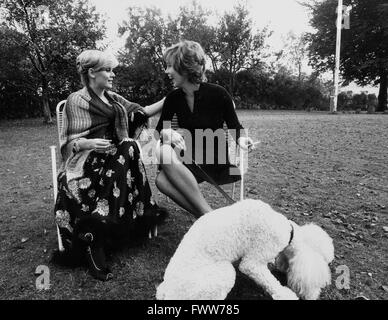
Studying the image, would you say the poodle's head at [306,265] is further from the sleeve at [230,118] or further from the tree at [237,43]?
the tree at [237,43]

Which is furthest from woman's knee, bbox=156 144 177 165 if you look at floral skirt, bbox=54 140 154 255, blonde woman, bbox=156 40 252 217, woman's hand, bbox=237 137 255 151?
woman's hand, bbox=237 137 255 151

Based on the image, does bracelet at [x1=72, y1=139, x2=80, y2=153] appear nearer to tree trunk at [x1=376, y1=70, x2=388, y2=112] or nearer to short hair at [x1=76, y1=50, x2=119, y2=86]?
short hair at [x1=76, y1=50, x2=119, y2=86]

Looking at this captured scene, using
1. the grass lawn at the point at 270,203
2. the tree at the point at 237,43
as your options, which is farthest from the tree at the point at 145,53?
the grass lawn at the point at 270,203

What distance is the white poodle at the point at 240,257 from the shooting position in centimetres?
174

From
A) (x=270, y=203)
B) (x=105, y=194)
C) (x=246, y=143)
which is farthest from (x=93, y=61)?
(x=270, y=203)

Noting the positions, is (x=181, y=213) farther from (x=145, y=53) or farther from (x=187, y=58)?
(x=145, y=53)

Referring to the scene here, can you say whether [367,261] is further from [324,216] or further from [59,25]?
[59,25]

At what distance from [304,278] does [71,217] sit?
1.66 m

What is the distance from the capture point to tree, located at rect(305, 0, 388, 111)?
73.9ft

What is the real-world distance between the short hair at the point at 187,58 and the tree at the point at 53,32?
11941 mm

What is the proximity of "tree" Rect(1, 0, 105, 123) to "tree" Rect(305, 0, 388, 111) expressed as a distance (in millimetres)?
16710

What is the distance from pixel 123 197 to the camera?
2590 millimetres

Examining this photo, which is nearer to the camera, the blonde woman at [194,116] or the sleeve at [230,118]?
the blonde woman at [194,116]
